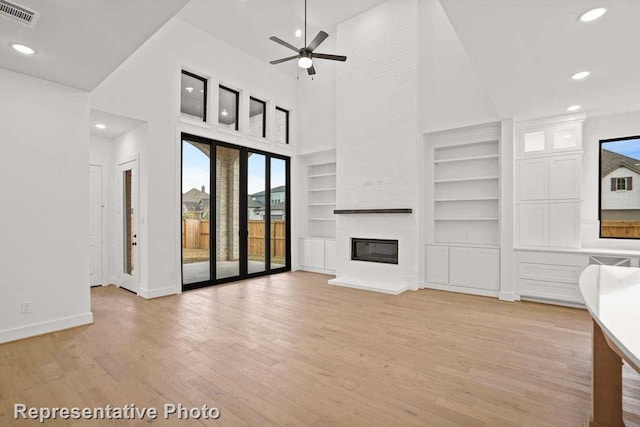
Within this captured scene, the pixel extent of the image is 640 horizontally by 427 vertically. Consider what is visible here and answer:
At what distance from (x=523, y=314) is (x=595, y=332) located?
273 centimetres

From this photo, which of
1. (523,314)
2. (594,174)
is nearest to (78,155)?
(523,314)

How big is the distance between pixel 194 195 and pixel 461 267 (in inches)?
198

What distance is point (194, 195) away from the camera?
5.71 meters

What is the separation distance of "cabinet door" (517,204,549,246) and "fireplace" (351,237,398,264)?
2.09 meters

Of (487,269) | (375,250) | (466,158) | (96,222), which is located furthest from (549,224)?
(96,222)

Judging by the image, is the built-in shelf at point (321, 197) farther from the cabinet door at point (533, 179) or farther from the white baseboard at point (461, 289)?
the cabinet door at point (533, 179)

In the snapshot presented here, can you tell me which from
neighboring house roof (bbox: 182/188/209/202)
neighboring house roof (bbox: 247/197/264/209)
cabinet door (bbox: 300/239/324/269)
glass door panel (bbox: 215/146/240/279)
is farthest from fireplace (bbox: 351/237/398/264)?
neighboring house roof (bbox: 182/188/209/202)

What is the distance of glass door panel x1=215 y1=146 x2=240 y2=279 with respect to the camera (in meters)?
6.02

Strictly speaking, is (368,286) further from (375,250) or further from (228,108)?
(228,108)

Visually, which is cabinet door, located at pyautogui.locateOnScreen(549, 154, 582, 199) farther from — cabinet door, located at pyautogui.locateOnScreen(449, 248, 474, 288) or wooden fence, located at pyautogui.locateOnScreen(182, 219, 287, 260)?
wooden fence, located at pyautogui.locateOnScreen(182, 219, 287, 260)

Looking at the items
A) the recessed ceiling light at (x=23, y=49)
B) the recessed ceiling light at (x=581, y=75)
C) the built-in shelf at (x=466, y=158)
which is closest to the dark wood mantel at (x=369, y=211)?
the built-in shelf at (x=466, y=158)

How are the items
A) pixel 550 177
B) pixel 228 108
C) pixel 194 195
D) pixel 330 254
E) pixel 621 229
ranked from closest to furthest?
pixel 621 229 < pixel 550 177 < pixel 194 195 < pixel 228 108 < pixel 330 254

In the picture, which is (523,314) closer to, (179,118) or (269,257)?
(269,257)

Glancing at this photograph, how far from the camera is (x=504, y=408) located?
6.91ft
